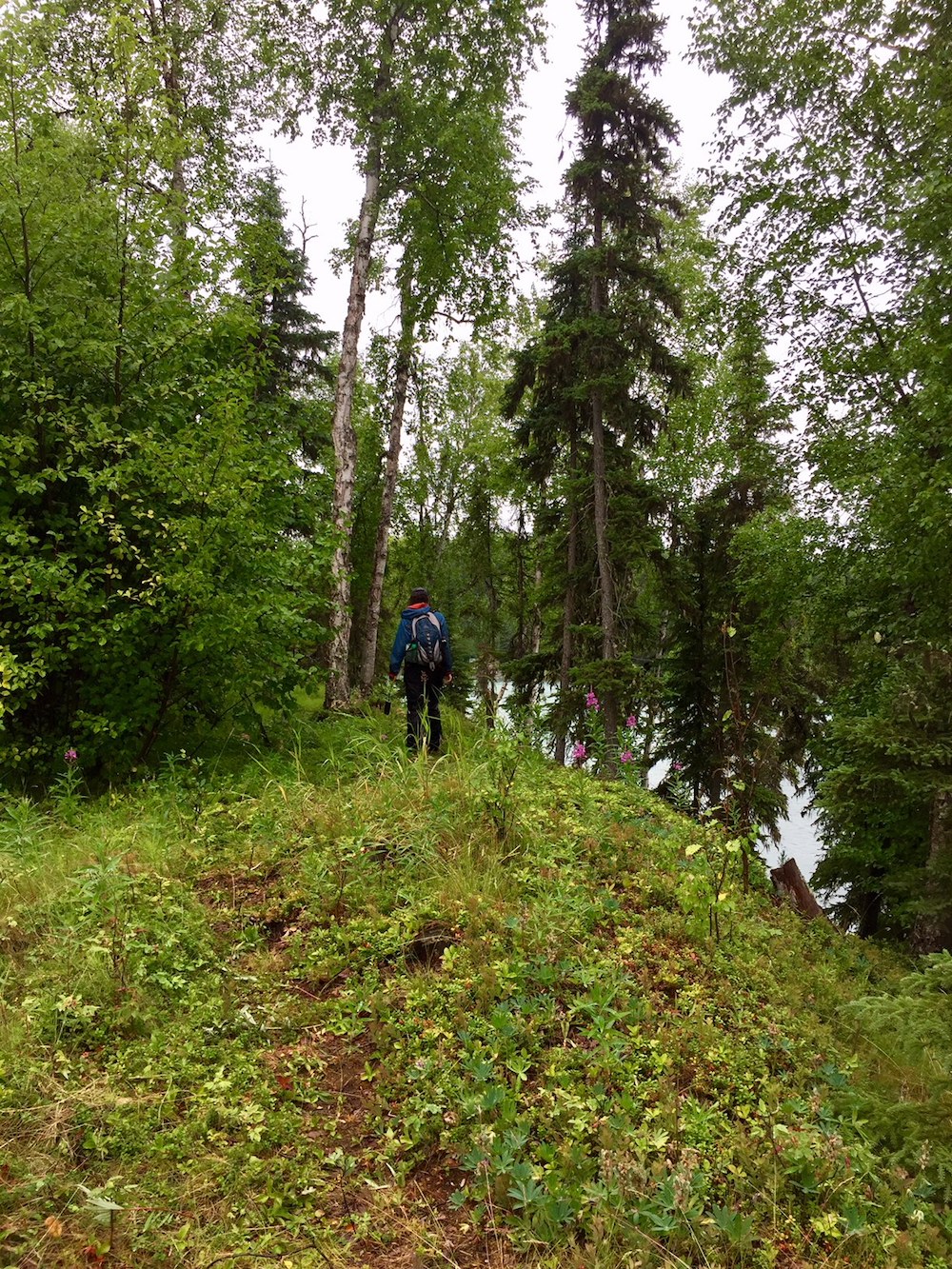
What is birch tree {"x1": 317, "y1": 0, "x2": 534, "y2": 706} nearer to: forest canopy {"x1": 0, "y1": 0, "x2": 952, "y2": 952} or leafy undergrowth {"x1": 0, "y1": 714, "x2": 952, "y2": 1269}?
Result: forest canopy {"x1": 0, "y1": 0, "x2": 952, "y2": 952}

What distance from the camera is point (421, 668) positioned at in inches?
282

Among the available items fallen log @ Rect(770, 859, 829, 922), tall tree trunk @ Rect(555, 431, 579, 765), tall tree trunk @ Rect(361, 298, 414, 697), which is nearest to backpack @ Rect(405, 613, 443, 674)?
fallen log @ Rect(770, 859, 829, 922)

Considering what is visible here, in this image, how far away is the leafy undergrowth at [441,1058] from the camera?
222cm

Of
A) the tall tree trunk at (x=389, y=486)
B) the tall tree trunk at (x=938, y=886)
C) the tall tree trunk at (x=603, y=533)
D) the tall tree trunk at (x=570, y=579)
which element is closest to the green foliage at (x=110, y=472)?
the tall tree trunk at (x=938, y=886)

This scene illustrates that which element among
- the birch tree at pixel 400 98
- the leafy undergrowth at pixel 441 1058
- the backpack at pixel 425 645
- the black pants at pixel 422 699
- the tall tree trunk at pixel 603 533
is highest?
the birch tree at pixel 400 98

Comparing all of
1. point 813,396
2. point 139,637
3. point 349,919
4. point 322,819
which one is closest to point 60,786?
point 139,637

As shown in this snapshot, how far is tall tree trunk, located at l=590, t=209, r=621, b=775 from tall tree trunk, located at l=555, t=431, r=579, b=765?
912mm

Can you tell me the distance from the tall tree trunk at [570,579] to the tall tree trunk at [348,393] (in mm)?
5103

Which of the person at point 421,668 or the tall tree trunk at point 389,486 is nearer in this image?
the person at point 421,668

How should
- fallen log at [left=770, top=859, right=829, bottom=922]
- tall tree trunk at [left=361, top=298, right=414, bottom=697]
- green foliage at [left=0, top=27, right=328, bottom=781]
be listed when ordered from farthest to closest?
tall tree trunk at [left=361, top=298, right=414, bottom=697] < fallen log at [left=770, top=859, right=829, bottom=922] < green foliage at [left=0, top=27, right=328, bottom=781]

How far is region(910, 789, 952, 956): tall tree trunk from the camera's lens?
17.1ft

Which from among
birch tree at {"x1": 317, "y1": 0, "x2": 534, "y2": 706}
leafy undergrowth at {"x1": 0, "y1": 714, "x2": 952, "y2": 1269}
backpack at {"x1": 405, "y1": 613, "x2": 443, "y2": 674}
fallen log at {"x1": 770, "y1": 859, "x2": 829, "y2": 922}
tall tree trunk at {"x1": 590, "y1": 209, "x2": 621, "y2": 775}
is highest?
birch tree at {"x1": 317, "y1": 0, "x2": 534, "y2": 706}

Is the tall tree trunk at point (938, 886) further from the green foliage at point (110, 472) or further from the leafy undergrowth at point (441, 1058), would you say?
the green foliage at point (110, 472)

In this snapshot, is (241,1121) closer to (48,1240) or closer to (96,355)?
(48,1240)
